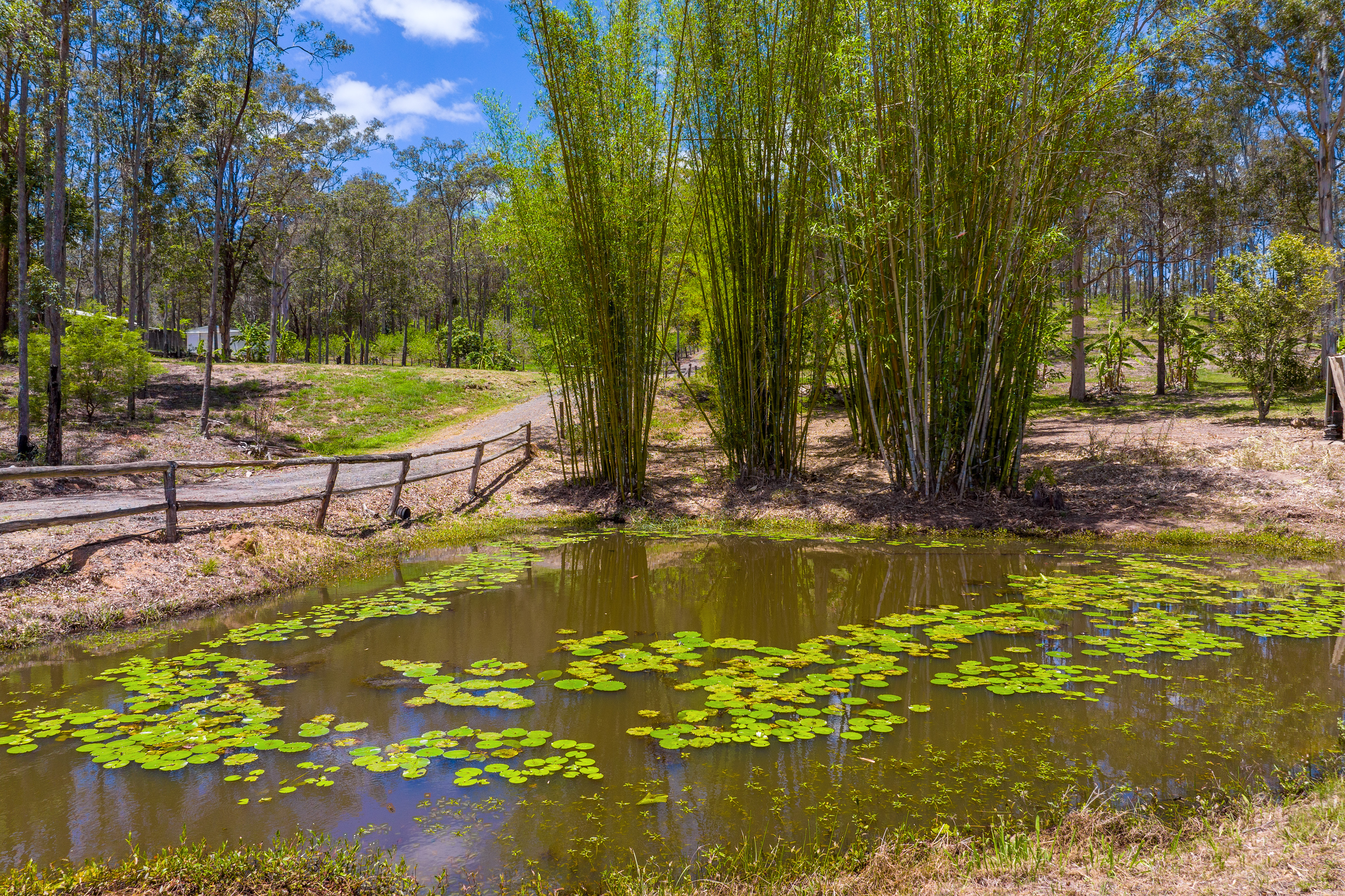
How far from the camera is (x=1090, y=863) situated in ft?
6.49

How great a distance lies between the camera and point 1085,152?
6.93 meters

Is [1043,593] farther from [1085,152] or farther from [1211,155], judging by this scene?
[1211,155]

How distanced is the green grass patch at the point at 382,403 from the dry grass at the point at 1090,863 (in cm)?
1251

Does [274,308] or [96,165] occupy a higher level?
[96,165]

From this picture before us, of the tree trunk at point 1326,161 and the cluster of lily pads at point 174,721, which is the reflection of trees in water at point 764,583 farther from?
the tree trunk at point 1326,161

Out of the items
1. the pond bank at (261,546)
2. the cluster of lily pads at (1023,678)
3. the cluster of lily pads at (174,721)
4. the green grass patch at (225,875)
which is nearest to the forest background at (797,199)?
the pond bank at (261,546)

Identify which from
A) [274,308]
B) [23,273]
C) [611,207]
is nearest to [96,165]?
[274,308]

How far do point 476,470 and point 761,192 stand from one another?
4976 mm

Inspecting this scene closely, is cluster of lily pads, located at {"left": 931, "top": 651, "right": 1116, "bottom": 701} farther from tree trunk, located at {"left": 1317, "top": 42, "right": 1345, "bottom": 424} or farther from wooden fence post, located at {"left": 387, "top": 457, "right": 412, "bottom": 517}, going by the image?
tree trunk, located at {"left": 1317, "top": 42, "right": 1345, "bottom": 424}

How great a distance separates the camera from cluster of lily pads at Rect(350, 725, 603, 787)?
107 inches

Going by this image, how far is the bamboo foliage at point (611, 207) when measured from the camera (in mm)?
8148

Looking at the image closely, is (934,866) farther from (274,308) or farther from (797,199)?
(274,308)

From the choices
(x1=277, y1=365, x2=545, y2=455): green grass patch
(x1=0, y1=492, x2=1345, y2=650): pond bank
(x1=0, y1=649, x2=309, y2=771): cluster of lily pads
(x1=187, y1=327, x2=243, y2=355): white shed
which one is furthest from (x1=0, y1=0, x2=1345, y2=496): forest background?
(x1=187, y1=327, x2=243, y2=355): white shed

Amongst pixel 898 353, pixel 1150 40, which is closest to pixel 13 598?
pixel 898 353
